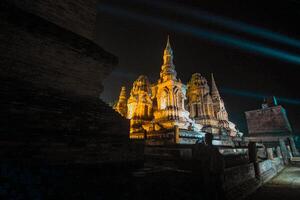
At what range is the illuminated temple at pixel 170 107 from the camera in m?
21.1

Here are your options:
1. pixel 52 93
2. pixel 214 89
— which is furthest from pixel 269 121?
pixel 52 93

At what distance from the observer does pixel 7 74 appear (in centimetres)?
404

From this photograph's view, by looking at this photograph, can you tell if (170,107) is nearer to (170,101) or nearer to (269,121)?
(170,101)

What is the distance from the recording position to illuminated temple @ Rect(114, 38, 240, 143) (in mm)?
21062

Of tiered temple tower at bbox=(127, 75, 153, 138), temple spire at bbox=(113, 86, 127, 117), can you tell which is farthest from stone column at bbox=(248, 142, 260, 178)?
temple spire at bbox=(113, 86, 127, 117)

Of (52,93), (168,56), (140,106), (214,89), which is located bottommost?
(52,93)

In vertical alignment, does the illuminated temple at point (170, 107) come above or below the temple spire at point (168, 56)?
below

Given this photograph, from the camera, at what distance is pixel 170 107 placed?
22797mm

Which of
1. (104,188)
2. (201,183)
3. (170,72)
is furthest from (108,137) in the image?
(170,72)

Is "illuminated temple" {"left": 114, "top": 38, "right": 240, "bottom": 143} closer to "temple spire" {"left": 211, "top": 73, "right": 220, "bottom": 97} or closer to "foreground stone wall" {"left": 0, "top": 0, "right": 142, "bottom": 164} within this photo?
"temple spire" {"left": 211, "top": 73, "right": 220, "bottom": 97}

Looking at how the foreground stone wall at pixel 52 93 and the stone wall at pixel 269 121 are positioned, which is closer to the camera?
the foreground stone wall at pixel 52 93

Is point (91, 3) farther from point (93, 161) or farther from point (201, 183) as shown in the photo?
point (201, 183)

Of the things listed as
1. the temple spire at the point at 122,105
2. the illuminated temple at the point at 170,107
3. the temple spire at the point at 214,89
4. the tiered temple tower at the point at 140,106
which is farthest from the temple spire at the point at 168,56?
the temple spire at the point at 214,89

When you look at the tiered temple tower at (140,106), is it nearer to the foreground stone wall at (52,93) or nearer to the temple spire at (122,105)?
the temple spire at (122,105)
